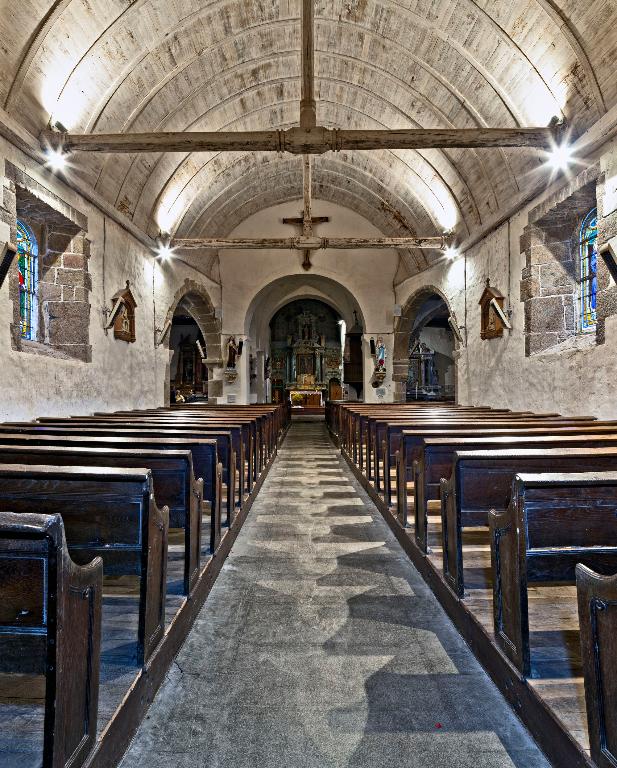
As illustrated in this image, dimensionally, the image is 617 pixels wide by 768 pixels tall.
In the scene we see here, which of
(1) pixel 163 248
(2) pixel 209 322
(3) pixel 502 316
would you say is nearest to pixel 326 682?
(3) pixel 502 316

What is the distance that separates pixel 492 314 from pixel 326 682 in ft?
25.1

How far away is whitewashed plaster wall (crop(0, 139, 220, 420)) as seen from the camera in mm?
5516

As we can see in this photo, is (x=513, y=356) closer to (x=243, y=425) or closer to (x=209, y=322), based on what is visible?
(x=243, y=425)

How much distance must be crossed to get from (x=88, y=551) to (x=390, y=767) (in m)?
1.23

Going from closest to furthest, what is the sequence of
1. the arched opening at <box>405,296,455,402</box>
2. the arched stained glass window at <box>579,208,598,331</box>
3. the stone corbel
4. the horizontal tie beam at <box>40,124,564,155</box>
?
the horizontal tie beam at <box>40,124,564,155</box> → the arched stained glass window at <box>579,208,598,331</box> → the stone corbel → the arched opening at <box>405,296,455,402</box>

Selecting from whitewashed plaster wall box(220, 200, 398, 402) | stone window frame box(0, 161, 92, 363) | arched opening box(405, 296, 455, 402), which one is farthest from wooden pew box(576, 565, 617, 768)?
arched opening box(405, 296, 455, 402)

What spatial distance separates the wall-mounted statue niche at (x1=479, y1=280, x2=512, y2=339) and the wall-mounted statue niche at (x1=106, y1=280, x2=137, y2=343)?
610 cm

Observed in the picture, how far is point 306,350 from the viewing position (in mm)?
23875

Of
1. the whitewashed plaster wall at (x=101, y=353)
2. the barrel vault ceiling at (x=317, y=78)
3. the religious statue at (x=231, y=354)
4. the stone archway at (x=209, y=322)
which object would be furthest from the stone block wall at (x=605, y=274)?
the religious statue at (x=231, y=354)

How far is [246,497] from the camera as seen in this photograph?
4617 mm

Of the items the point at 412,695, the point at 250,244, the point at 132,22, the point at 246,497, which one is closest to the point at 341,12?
the point at 132,22

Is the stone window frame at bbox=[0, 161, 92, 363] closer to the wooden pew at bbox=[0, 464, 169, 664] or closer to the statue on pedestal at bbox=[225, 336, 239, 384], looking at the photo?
the wooden pew at bbox=[0, 464, 169, 664]

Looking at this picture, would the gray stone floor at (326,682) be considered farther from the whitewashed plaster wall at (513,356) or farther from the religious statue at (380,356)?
the religious statue at (380,356)

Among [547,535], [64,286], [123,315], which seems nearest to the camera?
[547,535]
